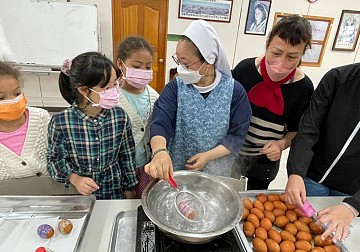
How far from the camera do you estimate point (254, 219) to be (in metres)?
0.87

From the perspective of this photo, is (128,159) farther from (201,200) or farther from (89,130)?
(201,200)

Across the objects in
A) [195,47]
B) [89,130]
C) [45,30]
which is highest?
→ [195,47]

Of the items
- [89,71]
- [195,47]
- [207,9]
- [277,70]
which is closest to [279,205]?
[277,70]

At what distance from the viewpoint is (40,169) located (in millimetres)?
1131

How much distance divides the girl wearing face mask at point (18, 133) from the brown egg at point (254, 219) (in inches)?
36.2

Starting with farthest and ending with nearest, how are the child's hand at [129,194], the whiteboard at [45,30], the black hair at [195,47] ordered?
1. the whiteboard at [45,30]
2. the child's hand at [129,194]
3. the black hair at [195,47]

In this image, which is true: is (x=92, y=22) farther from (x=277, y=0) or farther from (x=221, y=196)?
(x=221, y=196)

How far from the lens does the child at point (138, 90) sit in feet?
4.33

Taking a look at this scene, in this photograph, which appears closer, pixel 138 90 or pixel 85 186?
pixel 85 186

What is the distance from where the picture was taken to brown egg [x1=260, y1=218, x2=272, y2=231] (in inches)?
33.9

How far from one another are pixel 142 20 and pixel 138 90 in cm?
288

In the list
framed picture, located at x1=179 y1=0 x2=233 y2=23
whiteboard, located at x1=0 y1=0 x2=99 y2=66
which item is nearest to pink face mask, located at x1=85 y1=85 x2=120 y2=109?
whiteboard, located at x1=0 y1=0 x2=99 y2=66

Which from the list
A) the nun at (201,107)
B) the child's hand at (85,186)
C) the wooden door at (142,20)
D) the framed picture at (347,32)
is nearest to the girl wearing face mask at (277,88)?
the nun at (201,107)

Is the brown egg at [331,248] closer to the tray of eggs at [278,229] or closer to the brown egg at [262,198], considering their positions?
the tray of eggs at [278,229]
